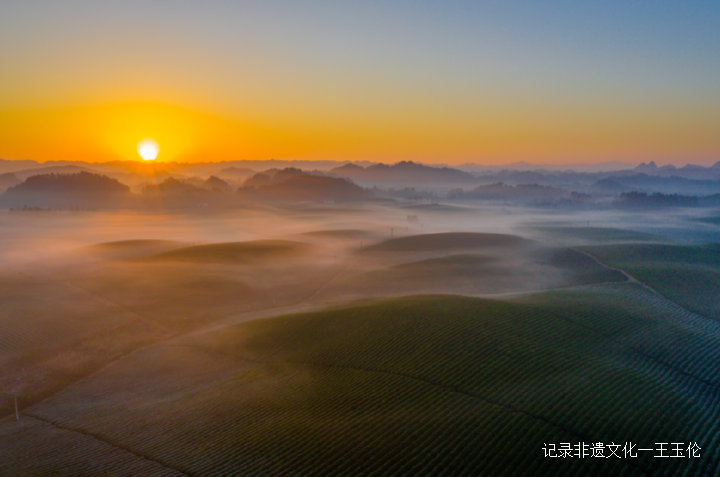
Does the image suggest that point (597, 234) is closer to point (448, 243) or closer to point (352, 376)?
point (448, 243)

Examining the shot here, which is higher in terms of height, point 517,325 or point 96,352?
point 517,325

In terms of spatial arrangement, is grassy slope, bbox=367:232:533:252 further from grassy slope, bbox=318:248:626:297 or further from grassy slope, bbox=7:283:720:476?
grassy slope, bbox=7:283:720:476

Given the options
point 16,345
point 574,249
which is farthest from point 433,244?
point 16,345

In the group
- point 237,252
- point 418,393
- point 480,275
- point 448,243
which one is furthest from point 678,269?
point 237,252

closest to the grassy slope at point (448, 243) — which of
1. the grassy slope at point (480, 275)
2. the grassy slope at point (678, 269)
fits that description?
the grassy slope at point (480, 275)

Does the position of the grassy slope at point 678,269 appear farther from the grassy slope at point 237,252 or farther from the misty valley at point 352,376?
the grassy slope at point 237,252

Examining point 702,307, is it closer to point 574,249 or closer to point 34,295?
point 574,249
